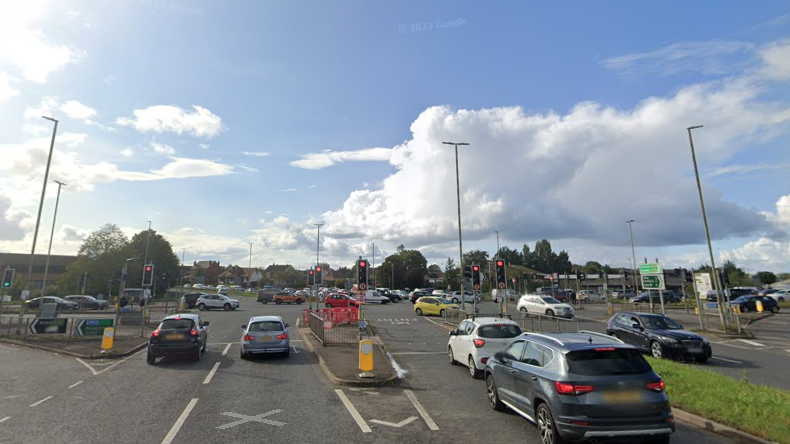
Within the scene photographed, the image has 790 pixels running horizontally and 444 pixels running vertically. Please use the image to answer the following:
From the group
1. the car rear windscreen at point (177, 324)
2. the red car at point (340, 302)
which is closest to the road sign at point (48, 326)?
the car rear windscreen at point (177, 324)

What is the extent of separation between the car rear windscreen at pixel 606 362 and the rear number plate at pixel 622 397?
0.27 m

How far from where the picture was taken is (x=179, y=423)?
761 centimetres

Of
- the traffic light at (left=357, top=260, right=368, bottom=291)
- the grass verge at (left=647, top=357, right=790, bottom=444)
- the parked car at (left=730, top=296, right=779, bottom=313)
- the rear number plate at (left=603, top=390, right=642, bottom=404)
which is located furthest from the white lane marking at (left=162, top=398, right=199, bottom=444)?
the parked car at (left=730, top=296, right=779, bottom=313)

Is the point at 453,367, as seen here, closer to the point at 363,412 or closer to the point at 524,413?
the point at 363,412

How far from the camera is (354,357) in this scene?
14594 mm

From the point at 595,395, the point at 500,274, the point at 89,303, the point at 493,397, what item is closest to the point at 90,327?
the point at 500,274

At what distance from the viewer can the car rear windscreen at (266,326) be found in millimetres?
15083

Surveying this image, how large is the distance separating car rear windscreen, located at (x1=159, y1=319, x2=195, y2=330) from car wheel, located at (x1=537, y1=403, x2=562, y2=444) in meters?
12.3

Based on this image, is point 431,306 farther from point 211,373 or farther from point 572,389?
point 572,389

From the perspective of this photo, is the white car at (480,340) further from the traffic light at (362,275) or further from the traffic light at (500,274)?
the traffic light at (500,274)

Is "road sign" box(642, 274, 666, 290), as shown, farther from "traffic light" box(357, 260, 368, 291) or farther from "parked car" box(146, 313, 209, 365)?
"parked car" box(146, 313, 209, 365)

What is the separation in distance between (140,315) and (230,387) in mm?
17047

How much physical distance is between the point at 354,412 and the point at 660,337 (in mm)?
12013

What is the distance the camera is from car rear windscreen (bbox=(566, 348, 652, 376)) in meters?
5.91
